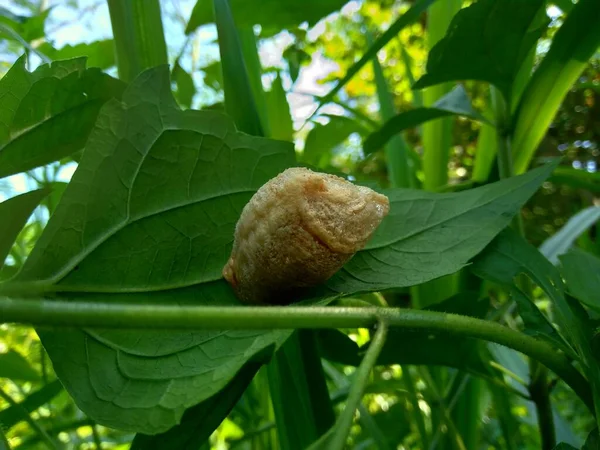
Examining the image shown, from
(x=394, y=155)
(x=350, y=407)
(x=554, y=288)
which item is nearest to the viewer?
(x=350, y=407)

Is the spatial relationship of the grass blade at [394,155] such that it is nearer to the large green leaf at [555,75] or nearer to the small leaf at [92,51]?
the large green leaf at [555,75]

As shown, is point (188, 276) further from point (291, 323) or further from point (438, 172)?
point (438, 172)

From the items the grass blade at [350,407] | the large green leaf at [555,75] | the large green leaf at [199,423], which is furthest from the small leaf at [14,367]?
the large green leaf at [555,75]

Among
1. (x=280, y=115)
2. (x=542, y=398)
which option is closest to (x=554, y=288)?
(x=542, y=398)

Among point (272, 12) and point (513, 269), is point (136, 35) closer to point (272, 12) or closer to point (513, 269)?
point (272, 12)

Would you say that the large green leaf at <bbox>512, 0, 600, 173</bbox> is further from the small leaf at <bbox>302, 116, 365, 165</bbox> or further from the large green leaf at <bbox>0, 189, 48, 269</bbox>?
the large green leaf at <bbox>0, 189, 48, 269</bbox>

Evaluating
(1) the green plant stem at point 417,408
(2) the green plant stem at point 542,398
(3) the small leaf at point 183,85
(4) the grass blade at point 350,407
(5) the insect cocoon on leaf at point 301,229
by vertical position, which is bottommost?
(1) the green plant stem at point 417,408

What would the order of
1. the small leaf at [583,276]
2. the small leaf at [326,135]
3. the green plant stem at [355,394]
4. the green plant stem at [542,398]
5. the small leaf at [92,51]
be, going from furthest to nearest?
the small leaf at [326,135]
the small leaf at [92,51]
the green plant stem at [542,398]
the small leaf at [583,276]
the green plant stem at [355,394]
